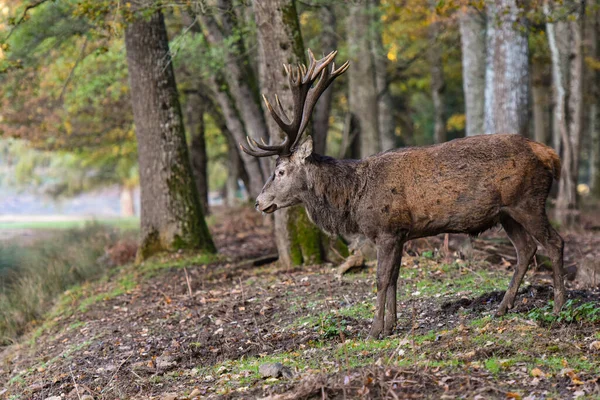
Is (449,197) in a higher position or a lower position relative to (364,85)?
lower

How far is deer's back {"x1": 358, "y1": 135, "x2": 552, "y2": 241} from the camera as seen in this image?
7.51 m

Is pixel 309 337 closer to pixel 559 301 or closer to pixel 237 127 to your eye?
pixel 559 301

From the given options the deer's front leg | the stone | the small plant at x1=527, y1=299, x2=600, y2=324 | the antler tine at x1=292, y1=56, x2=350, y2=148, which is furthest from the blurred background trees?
the stone

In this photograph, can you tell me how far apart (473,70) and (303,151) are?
419 inches

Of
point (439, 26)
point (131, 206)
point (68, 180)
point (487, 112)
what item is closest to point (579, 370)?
point (487, 112)

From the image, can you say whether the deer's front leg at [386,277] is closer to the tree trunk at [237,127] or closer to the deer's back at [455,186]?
the deer's back at [455,186]

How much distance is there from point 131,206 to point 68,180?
15.2 m

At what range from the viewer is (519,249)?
26.7 ft

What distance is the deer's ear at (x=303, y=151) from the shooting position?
8219 millimetres

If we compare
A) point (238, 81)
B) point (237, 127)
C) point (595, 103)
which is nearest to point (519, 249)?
point (238, 81)

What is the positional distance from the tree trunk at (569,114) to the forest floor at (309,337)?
538 cm

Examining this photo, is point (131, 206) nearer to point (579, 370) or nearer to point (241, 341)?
point (241, 341)

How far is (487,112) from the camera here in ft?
49.3

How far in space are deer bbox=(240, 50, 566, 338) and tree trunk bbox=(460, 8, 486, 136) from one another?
32.0 ft
